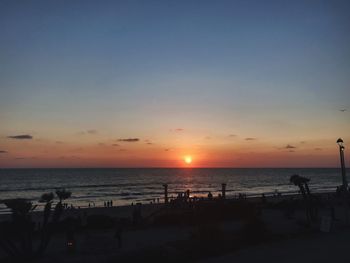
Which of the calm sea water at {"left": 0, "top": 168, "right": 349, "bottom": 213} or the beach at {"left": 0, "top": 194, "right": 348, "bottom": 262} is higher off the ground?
the calm sea water at {"left": 0, "top": 168, "right": 349, "bottom": 213}

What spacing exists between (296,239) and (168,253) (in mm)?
7284

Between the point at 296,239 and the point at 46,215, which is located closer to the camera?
the point at 46,215

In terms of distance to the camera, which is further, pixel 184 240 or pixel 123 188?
pixel 123 188

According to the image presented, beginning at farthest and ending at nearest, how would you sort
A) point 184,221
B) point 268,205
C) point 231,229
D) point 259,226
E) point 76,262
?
point 268,205, point 184,221, point 231,229, point 259,226, point 76,262

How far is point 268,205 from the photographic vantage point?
35.7 metres

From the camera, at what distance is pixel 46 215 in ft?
57.2

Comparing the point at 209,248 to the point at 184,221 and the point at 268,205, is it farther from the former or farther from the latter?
the point at 268,205

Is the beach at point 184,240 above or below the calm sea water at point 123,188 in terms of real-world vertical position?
below

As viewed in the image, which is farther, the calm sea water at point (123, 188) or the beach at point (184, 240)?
the calm sea water at point (123, 188)

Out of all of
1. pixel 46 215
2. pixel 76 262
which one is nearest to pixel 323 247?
pixel 76 262

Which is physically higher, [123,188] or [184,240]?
[123,188]

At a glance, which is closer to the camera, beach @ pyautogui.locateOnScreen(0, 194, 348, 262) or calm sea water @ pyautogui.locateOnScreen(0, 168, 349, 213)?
beach @ pyautogui.locateOnScreen(0, 194, 348, 262)

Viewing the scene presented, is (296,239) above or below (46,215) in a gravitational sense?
below

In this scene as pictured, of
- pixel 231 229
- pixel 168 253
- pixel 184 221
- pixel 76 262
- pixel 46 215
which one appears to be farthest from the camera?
pixel 184 221
